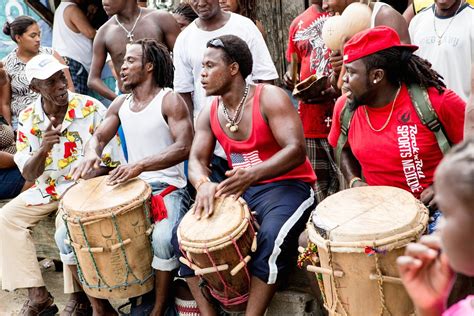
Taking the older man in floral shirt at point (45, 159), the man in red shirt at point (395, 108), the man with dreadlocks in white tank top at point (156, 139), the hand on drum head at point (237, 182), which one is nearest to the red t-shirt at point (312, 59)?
the man with dreadlocks in white tank top at point (156, 139)

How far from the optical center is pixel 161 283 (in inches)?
196

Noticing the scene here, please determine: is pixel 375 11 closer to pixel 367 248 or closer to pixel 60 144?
pixel 367 248

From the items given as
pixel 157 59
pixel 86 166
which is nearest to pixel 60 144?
pixel 86 166

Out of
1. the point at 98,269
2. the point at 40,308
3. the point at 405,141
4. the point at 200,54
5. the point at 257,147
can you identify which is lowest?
the point at 40,308

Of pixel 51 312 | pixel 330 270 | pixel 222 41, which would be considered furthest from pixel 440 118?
pixel 51 312

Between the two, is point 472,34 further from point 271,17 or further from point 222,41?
point 271,17

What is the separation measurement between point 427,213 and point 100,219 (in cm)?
200

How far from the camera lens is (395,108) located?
420 centimetres

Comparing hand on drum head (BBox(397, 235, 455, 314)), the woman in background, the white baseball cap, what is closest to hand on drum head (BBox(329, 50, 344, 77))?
the white baseball cap

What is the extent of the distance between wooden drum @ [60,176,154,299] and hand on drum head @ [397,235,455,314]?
2.71 m

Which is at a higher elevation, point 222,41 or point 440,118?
point 222,41

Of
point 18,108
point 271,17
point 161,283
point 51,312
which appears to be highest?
point 271,17

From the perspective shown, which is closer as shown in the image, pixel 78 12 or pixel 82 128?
pixel 82 128

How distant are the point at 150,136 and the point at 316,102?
47.5 inches
